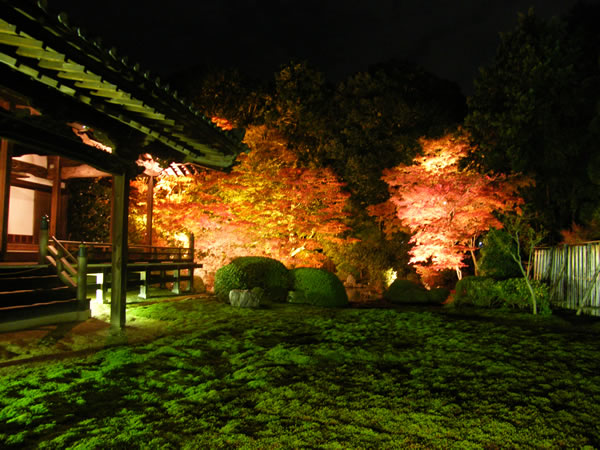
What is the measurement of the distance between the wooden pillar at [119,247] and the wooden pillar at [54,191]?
668 cm

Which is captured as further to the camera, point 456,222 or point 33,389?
point 456,222

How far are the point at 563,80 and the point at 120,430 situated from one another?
44.5 feet

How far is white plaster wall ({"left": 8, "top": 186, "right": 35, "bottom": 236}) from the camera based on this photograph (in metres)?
10.8

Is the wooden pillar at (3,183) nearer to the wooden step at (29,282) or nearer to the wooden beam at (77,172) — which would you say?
the wooden step at (29,282)

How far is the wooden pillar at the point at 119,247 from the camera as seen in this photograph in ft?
20.8

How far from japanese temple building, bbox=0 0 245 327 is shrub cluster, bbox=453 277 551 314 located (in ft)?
28.1

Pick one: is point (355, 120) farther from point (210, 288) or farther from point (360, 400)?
point (360, 400)

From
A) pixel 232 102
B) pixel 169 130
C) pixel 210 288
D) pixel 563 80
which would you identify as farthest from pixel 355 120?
pixel 169 130

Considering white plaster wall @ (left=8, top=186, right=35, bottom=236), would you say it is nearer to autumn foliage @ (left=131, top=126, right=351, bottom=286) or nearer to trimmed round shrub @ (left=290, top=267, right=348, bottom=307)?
autumn foliage @ (left=131, top=126, right=351, bottom=286)

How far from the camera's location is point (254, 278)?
10.9 m

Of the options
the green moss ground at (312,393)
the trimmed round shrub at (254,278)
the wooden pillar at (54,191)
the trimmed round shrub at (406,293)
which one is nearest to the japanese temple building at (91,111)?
the green moss ground at (312,393)

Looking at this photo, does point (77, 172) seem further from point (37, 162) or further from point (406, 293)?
point (406, 293)

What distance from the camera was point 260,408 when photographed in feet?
10.5

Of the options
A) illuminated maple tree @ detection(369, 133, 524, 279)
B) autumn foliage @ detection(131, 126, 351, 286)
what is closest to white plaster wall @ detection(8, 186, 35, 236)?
autumn foliage @ detection(131, 126, 351, 286)
